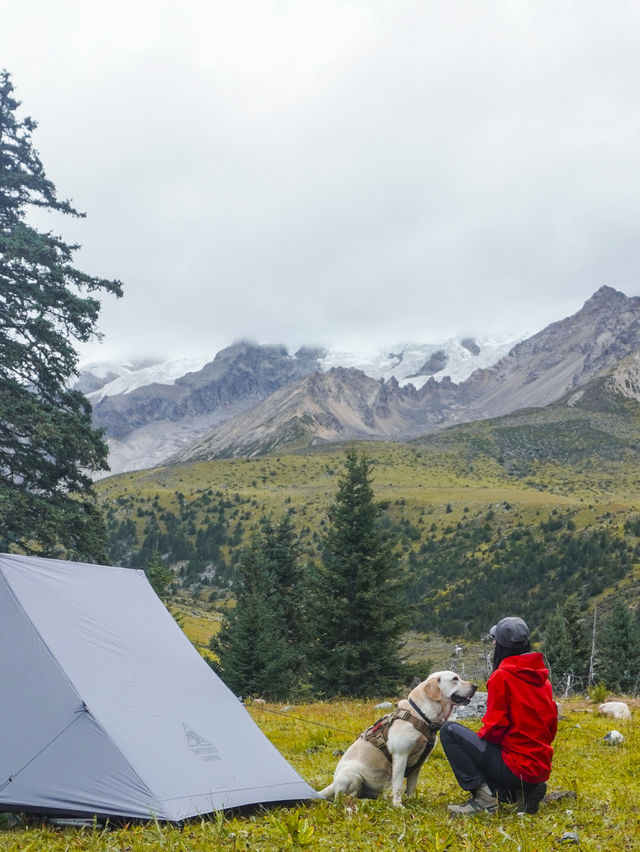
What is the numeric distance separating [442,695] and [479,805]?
1.08 metres

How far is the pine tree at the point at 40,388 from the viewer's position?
1925cm

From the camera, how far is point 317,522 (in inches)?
4523

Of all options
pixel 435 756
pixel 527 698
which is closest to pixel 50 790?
pixel 527 698

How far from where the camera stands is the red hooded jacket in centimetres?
675

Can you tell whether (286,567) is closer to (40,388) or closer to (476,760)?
(40,388)

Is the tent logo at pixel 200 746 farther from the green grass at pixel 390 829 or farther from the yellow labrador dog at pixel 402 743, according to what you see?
the yellow labrador dog at pixel 402 743

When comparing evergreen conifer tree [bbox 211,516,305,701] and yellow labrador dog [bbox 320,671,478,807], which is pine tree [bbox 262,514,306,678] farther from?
yellow labrador dog [bbox 320,671,478,807]

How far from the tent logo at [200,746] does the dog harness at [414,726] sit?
6.37 ft

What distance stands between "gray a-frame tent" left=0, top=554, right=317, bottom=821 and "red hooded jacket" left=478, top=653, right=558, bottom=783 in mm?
2755

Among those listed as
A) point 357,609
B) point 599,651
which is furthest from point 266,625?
point 599,651

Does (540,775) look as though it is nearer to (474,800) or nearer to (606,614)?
(474,800)

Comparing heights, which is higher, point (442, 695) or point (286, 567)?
point (442, 695)

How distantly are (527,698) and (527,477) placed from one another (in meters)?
155

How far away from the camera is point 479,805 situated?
692 centimetres
